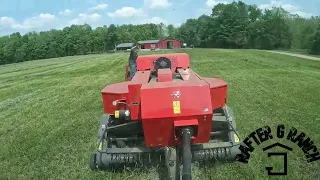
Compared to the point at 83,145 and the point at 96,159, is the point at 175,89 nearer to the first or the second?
the point at 96,159

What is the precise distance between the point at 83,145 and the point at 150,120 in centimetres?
284

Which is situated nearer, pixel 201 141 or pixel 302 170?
pixel 201 141

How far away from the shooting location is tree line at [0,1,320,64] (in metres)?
68.3

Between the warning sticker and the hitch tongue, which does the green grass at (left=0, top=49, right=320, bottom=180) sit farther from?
the warning sticker

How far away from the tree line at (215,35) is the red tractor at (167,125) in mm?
59333

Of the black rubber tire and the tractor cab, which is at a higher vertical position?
the tractor cab

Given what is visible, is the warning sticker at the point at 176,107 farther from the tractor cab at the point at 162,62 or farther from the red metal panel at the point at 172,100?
the tractor cab at the point at 162,62

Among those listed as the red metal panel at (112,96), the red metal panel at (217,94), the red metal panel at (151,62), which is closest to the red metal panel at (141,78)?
the red metal panel at (112,96)

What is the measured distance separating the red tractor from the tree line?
59333mm

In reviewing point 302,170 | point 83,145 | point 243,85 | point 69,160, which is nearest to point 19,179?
point 69,160

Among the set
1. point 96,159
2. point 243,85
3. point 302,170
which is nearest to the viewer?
point 302,170

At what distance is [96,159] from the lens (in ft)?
17.7

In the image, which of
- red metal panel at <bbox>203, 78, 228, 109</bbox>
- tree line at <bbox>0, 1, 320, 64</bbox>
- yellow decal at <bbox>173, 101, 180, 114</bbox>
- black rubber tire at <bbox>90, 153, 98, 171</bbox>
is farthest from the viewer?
tree line at <bbox>0, 1, 320, 64</bbox>

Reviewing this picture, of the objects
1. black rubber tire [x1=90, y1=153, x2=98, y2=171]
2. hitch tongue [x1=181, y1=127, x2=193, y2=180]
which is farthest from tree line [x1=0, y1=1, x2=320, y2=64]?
hitch tongue [x1=181, y1=127, x2=193, y2=180]
